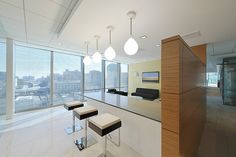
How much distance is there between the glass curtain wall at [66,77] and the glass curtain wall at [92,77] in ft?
1.09

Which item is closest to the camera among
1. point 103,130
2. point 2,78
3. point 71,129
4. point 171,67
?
point 171,67

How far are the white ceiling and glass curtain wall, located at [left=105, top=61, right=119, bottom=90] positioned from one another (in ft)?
13.7

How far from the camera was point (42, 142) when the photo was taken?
2.12 metres

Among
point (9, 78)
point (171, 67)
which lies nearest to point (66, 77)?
point (9, 78)

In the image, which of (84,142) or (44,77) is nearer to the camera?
(84,142)

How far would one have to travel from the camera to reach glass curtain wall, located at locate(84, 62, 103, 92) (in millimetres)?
5739

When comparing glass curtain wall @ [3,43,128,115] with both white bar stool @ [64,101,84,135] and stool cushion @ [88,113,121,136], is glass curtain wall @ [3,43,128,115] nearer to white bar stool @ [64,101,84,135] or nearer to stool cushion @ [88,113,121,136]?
white bar stool @ [64,101,84,135]

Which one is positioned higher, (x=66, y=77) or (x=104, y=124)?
(x=66, y=77)

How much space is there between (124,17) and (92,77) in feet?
14.8

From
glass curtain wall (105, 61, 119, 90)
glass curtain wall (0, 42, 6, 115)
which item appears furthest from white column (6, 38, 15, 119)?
glass curtain wall (105, 61, 119, 90)

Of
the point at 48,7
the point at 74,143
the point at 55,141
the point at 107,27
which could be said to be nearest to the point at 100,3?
the point at 107,27

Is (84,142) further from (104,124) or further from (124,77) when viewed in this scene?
(124,77)

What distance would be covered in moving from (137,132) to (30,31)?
3.49 m

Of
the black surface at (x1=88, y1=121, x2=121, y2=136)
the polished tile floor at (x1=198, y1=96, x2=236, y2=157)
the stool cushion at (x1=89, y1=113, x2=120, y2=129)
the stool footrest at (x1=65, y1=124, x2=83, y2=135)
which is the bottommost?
the polished tile floor at (x1=198, y1=96, x2=236, y2=157)
